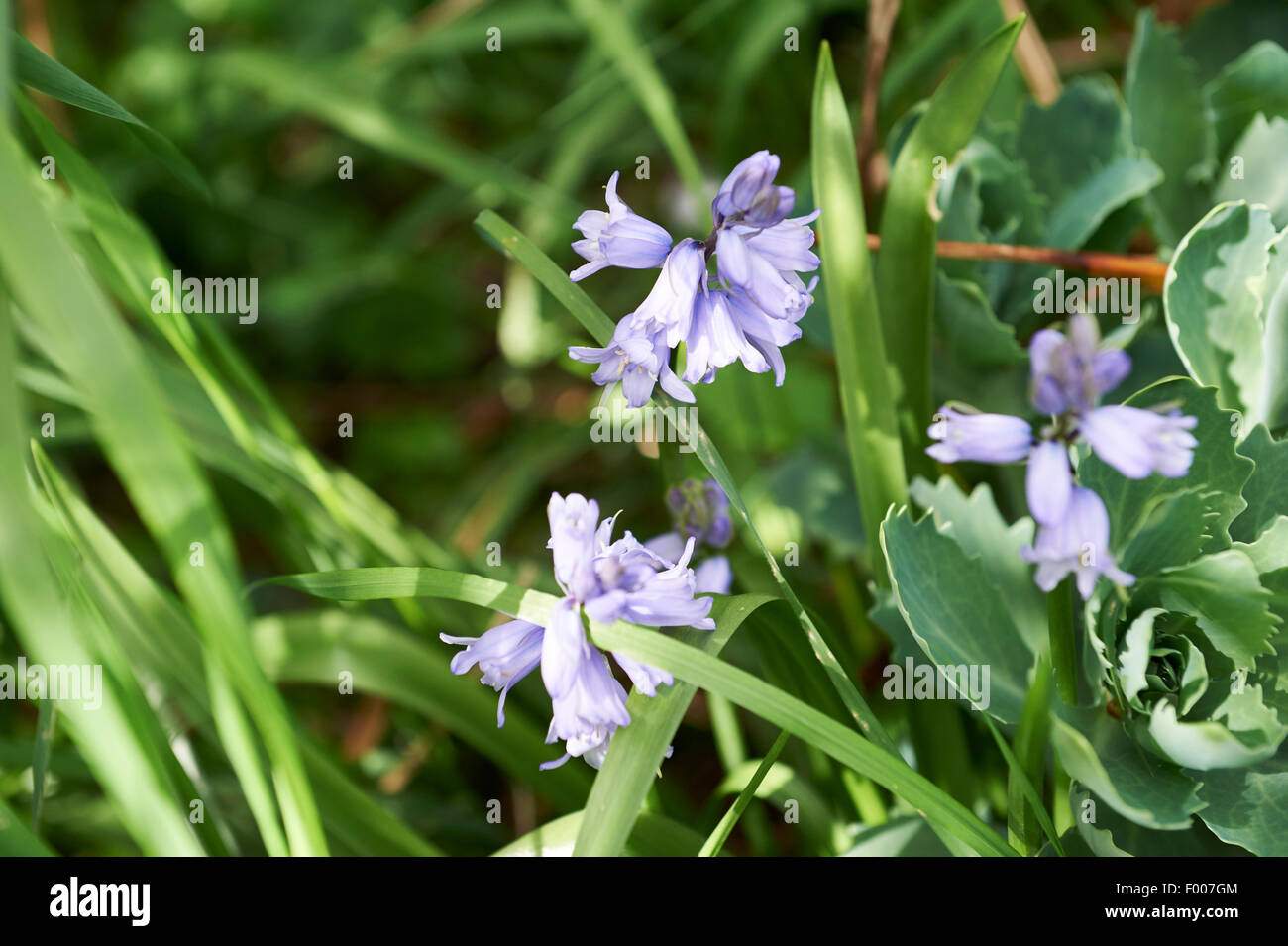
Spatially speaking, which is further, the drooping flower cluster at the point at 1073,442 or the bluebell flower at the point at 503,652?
the bluebell flower at the point at 503,652

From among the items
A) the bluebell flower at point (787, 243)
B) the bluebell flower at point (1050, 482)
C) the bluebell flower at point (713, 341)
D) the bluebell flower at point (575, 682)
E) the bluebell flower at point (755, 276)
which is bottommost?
the bluebell flower at point (575, 682)

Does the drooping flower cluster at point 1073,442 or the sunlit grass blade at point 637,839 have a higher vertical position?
the drooping flower cluster at point 1073,442

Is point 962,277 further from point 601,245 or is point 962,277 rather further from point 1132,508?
point 601,245

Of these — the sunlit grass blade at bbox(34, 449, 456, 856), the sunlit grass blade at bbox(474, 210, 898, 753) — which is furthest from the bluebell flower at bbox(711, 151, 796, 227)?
the sunlit grass blade at bbox(34, 449, 456, 856)

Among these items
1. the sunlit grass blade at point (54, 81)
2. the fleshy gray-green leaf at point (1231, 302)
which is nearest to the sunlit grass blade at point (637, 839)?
the fleshy gray-green leaf at point (1231, 302)

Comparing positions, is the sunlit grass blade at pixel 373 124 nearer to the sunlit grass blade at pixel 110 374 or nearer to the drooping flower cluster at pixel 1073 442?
the sunlit grass blade at pixel 110 374

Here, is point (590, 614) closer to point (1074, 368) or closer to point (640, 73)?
point (1074, 368)

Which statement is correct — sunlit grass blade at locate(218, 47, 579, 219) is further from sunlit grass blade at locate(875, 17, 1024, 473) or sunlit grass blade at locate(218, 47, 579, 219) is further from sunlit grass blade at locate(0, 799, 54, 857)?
sunlit grass blade at locate(0, 799, 54, 857)
